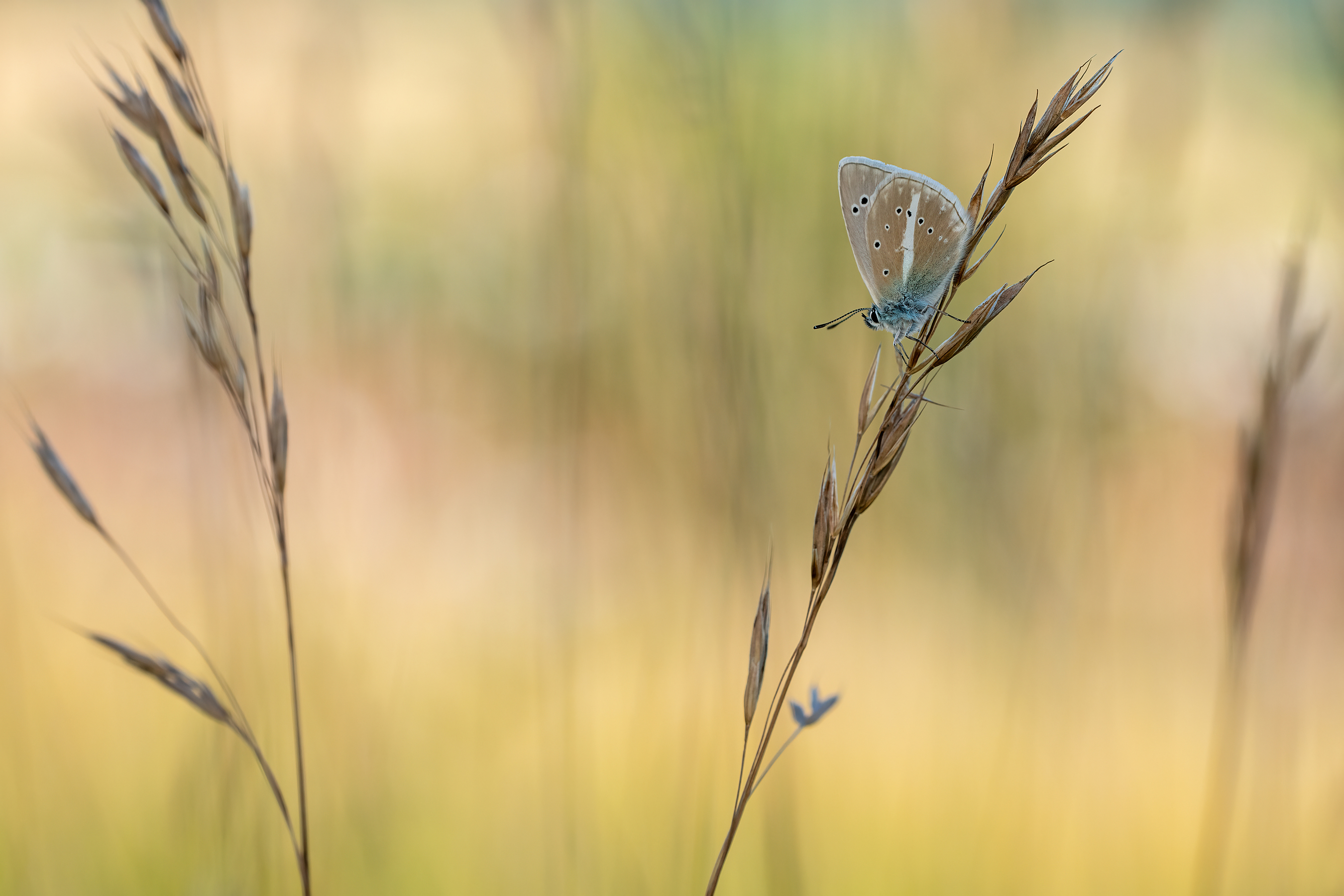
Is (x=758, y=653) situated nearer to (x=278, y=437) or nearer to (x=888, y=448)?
(x=888, y=448)

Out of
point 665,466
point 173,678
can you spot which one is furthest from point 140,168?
point 665,466

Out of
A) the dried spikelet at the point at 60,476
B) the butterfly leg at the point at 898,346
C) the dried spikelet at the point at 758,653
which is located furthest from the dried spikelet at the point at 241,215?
the butterfly leg at the point at 898,346

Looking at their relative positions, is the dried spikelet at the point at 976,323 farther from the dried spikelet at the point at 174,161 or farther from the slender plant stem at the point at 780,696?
the dried spikelet at the point at 174,161

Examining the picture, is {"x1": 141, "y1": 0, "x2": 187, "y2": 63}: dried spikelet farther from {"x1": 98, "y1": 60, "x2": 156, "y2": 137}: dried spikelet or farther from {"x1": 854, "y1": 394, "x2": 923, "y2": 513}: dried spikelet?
{"x1": 854, "y1": 394, "x2": 923, "y2": 513}: dried spikelet

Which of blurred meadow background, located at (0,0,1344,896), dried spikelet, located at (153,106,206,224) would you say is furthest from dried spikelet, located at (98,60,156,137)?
blurred meadow background, located at (0,0,1344,896)

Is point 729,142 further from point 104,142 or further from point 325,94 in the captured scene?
point 104,142
